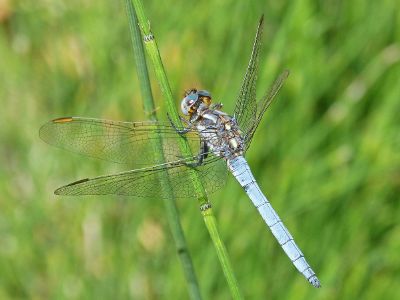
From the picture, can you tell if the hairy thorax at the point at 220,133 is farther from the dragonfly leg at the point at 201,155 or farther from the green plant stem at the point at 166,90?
the green plant stem at the point at 166,90

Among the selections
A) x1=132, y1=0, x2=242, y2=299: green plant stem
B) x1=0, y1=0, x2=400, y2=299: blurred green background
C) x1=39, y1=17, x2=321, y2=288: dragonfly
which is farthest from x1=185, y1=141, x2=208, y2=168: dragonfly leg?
x1=0, y1=0, x2=400, y2=299: blurred green background

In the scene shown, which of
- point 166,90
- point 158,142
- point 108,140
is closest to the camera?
point 166,90

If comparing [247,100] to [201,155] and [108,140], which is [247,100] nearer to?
[201,155]

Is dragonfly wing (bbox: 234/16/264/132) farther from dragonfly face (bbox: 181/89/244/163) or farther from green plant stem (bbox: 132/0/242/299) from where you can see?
green plant stem (bbox: 132/0/242/299)

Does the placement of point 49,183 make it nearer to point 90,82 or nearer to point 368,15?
point 90,82

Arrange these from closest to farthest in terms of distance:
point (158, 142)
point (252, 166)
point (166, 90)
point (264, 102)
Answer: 1. point (166, 90)
2. point (158, 142)
3. point (264, 102)
4. point (252, 166)

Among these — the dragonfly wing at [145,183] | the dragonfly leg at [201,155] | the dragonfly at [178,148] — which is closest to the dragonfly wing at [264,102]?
the dragonfly at [178,148]

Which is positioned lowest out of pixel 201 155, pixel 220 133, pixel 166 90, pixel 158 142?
pixel 166 90

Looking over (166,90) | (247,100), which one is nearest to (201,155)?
(247,100)
